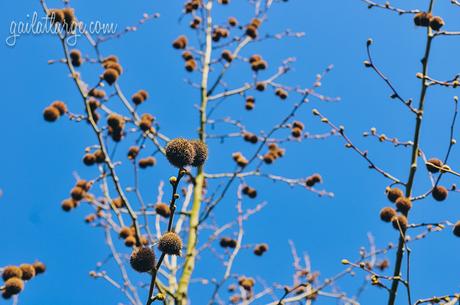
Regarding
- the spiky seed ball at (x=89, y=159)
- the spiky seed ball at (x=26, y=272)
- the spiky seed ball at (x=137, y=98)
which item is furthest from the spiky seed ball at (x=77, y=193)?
the spiky seed ball at (x=26, y=272)

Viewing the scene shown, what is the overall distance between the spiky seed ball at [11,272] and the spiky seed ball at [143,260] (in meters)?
1.60

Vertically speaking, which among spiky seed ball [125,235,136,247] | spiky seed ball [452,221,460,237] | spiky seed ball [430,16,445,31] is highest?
spiky seed ball [430,16,445,31]

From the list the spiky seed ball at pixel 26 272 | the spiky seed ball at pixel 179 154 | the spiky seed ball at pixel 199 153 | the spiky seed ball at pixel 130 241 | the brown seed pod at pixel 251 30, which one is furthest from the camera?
the brown seed pod at pixel 251 30

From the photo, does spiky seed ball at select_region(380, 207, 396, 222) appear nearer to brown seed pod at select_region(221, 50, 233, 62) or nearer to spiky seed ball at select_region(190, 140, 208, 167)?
spiky seed ball at select_region(190, 140, 208, 167)

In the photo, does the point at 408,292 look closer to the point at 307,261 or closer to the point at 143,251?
the point at 143,251

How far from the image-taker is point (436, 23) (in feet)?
10.7

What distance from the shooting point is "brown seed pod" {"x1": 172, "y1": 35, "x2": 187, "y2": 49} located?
766 centimetres

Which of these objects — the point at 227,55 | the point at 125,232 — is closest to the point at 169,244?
the point at 125,232

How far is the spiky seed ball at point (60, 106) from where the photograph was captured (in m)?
4.88

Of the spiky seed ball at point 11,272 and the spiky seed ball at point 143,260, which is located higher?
the spiky seed ball at point 11,272

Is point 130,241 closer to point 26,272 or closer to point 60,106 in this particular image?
point 60,106

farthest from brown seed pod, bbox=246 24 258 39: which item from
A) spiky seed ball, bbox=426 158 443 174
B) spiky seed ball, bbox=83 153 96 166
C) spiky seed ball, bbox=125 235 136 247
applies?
spiky seed ball, bbox=426 158 443 174

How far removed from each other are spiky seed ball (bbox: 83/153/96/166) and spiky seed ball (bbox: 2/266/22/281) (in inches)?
84.7

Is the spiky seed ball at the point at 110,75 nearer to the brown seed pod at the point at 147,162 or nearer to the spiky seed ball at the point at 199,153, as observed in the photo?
the brown seed pod at the point at 147,162
